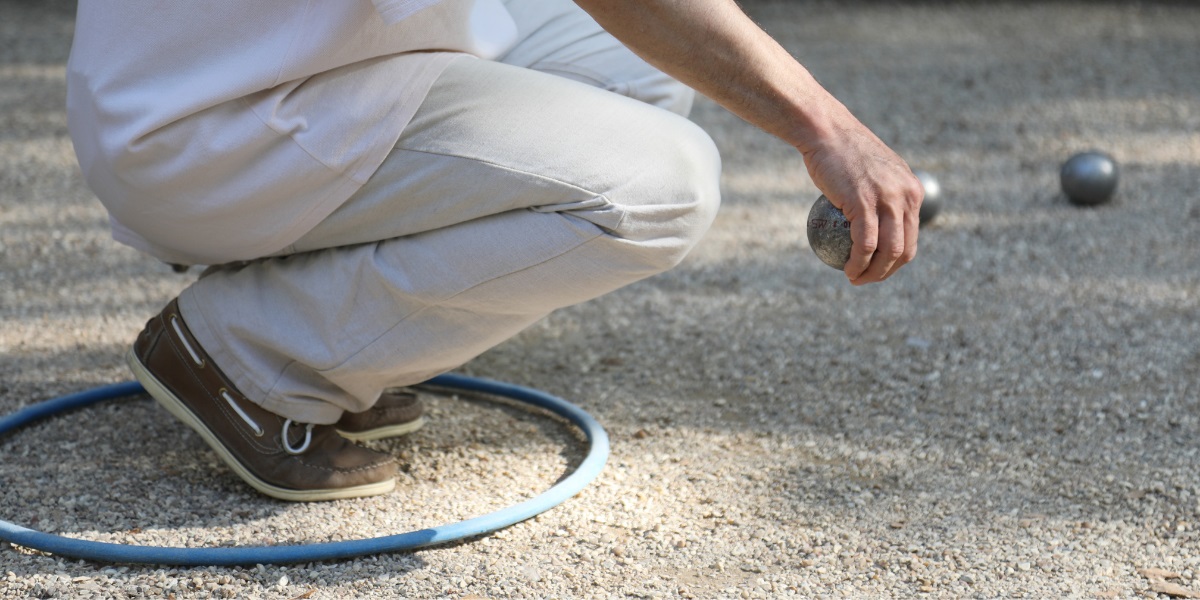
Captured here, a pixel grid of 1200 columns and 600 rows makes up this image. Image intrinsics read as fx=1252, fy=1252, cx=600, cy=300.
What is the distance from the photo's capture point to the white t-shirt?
74.0 inches

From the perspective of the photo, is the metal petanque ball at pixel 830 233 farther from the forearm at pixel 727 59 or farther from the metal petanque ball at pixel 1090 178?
the metal petanque ball at pixel 1090 178

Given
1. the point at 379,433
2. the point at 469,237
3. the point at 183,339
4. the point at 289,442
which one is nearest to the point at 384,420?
the point at 379,433

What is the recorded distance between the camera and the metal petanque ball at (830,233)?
75.8 inches

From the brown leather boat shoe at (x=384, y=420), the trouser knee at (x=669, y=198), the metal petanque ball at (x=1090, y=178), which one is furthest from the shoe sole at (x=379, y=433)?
the metal petanque ball at (x=1090, y=178)

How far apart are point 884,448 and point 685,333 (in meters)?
0.73

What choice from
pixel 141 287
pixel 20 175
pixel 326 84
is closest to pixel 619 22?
pixel 326 84

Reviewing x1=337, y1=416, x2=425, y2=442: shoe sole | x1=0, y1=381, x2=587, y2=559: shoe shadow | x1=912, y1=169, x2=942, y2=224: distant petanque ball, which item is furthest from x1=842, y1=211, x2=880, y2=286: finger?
x1=912, y1=169, x2=942, y2=224: distant petanque ball

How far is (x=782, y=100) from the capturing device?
1.78 metres

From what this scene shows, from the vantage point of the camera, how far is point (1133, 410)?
2.59 m

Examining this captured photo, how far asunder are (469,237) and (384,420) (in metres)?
0.61

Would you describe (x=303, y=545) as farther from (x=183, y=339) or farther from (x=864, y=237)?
(x=864, y=237)

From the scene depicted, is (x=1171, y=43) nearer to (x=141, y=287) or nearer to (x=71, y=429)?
(x=141, y=287)

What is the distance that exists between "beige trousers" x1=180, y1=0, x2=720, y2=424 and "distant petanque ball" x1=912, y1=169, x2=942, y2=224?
66.3 inches

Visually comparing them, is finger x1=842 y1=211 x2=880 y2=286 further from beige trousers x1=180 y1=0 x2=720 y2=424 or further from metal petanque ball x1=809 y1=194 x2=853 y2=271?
beige trousers x1=180 y1=0 x2=720 y2=424
